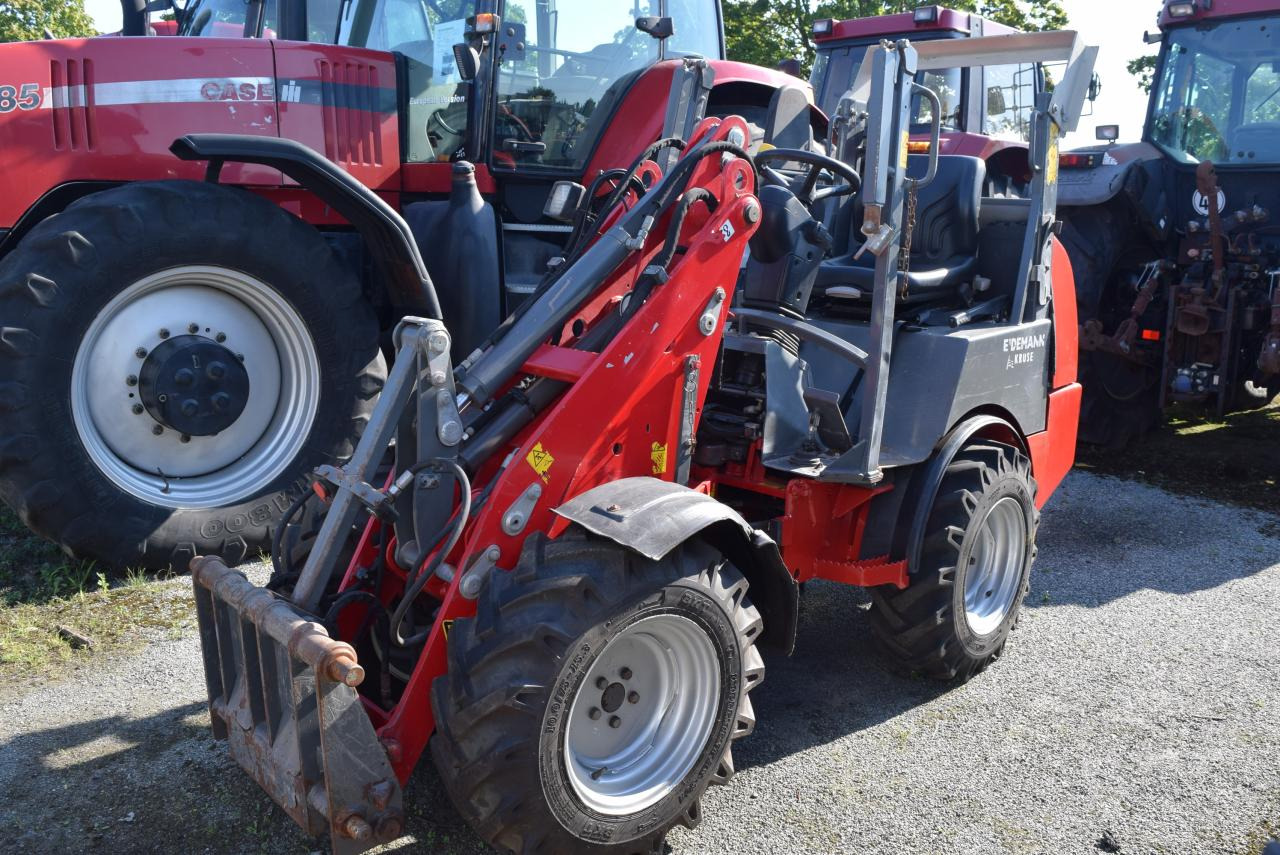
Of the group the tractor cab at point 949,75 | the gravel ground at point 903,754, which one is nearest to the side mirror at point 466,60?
the gravel ground at point 903,754

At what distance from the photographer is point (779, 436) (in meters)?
3.54

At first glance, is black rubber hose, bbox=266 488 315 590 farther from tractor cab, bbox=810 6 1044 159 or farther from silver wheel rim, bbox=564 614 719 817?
tractor cab, bbox=810 6 1044 159

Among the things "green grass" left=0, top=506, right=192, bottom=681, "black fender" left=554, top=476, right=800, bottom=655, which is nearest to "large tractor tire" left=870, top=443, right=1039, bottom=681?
"black fender" left=554, top=476, right=800, bottom=655

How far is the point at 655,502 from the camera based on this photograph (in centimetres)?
285

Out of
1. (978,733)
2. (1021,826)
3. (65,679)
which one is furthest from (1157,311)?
(65,679)

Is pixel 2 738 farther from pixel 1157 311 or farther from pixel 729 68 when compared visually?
pixel 1157 311

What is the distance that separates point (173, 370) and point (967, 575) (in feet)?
11.1

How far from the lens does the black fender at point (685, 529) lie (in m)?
2.72

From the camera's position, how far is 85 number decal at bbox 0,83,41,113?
4.85 m

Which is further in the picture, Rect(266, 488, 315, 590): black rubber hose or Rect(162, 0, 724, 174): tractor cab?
Rect(162, 0, 724, 174): tractor cab

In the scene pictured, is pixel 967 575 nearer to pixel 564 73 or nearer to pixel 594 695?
pixel 594 695

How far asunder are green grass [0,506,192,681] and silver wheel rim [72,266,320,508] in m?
0.40

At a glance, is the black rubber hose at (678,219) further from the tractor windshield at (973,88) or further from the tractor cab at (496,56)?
the tractor windshield at (973,88)

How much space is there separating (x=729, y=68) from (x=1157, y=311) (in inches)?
120
